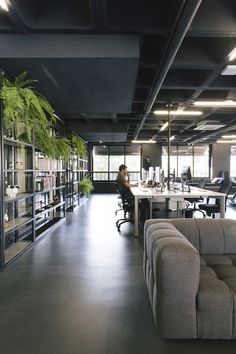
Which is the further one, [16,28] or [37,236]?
[37,236]

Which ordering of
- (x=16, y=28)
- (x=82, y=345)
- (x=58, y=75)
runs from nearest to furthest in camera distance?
(x=82, y=345)
(x=16, y=28)
(x=58, y=75)

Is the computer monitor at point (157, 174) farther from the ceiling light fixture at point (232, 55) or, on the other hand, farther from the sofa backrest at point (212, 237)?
the sofa backrest at point (212, 237)

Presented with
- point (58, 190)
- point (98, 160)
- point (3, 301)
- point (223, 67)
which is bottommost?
point (3, 301)

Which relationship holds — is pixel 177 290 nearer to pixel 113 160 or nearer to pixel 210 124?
pixel 210 124

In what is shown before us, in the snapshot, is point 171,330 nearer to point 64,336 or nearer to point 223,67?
point 64,336

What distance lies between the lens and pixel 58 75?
3.44m

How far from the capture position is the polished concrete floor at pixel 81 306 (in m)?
1.79

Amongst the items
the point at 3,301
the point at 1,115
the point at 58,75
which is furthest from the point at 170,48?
the point at 3,301

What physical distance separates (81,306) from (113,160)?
450 inches

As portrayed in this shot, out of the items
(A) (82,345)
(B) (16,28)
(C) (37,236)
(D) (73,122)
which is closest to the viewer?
(A) (82,345)

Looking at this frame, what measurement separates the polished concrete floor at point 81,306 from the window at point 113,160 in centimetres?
943

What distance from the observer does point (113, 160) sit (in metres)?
13.6

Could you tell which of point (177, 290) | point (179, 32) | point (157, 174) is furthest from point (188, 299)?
point (157, 174)

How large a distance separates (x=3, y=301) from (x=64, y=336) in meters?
0.87
